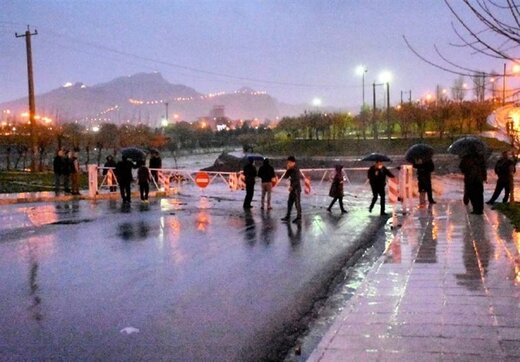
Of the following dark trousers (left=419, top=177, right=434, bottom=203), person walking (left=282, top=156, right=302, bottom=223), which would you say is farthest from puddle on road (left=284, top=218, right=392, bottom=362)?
dark trousers (left=419, top=177, right=434, bottom=203)

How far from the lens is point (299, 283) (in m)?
9.78

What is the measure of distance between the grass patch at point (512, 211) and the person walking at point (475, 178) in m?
0.71

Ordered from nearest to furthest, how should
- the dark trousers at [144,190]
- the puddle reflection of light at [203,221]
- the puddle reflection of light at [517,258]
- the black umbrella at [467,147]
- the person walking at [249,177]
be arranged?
the puddle reflection of light at [517,258] < the puddle reflection of light at [203,221] < the black umbrella at [467,147] < the person walking at [249,177] < the dark trousers at [144,190]

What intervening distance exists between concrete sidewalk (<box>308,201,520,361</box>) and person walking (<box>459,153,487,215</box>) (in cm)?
428

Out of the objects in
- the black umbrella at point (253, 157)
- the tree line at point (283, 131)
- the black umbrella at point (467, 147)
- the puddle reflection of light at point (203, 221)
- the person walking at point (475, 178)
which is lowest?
the puddle reflection of light at point (203, 221)

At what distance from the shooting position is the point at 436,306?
7.59 m

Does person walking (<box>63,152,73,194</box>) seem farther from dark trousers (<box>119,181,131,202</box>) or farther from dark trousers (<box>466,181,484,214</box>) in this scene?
dark trousers (<box>466,181,484,214</box>)

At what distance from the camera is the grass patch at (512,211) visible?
48.5 ft

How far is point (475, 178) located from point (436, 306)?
10446mm

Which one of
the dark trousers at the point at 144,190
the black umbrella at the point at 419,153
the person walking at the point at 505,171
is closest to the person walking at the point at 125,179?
the dark trousers at the point at 144,190

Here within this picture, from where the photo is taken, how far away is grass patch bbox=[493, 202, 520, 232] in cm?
1477

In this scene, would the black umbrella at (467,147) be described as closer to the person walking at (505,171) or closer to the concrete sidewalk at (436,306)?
the person walking at (505,171)

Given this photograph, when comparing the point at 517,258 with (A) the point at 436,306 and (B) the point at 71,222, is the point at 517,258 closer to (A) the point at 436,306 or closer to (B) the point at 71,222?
(A) the point at 436,306

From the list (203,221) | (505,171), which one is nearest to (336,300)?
(203,221)
